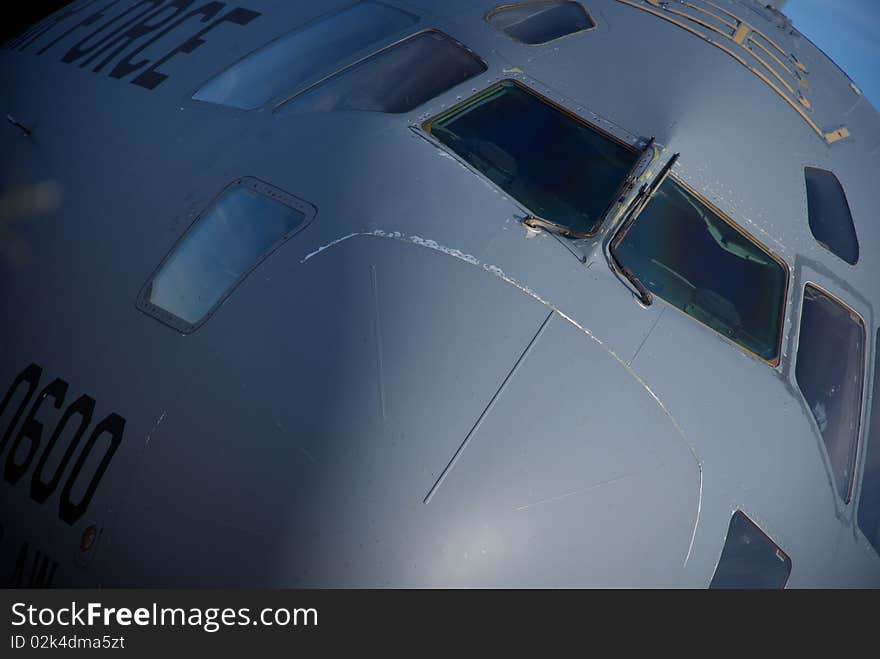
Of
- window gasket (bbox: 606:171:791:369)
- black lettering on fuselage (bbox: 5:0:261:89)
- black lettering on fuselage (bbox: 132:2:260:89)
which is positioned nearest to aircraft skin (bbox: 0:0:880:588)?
window gasket (bbox: 606:171:791:369)

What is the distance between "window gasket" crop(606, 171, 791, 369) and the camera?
4.18 m

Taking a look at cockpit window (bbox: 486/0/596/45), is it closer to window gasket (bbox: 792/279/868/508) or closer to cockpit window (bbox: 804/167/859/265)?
cockpit window (bbox: 804/167/859/265)

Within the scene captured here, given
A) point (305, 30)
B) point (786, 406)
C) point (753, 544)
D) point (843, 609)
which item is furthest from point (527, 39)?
point (843, 609)

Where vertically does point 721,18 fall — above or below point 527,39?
above

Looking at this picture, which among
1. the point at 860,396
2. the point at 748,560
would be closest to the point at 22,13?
the point at 860,396

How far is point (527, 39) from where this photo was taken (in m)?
5.16

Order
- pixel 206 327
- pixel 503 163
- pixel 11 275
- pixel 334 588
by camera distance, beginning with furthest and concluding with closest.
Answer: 1. pixel 11 275
2. pixel 503 163
3. pixel 206 327
4. pixel 334 588

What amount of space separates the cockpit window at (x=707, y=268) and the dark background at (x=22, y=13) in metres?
7.94

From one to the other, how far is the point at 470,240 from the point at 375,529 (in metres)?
1.35

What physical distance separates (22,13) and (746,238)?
28.7 ft

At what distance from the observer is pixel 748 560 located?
3.93 m

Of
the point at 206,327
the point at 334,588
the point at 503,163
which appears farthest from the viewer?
the point at 503,163

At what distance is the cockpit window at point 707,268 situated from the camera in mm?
4258

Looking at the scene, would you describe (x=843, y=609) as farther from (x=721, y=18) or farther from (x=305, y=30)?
(x=305, y=30)
